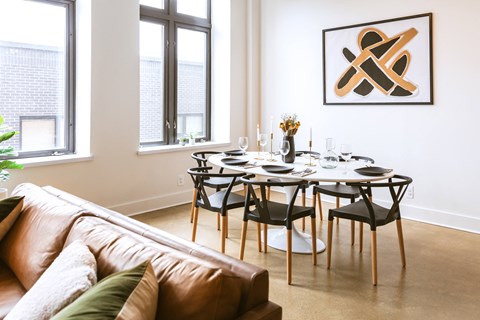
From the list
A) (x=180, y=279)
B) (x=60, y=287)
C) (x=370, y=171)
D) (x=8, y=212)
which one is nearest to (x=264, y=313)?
(x=180, y=279)

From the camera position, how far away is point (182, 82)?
5234 millimetres

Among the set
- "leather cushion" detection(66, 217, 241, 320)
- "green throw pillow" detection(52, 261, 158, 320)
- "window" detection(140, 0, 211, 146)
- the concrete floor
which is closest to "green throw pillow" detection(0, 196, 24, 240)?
"leather cushion" detection(66, 217, 241, 320)

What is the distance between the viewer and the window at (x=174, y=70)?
189 inches

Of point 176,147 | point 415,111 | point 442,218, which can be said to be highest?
point 415,111

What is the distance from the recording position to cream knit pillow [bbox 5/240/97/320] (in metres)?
1.20

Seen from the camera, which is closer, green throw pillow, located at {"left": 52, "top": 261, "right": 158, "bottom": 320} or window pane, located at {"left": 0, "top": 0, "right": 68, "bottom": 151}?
green throw pillow, located at {"left": 52, "top": 261, "right": 158, "bottom": 320}

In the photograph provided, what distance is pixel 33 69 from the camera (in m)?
3.89

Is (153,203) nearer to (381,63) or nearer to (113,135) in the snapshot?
(113,135)

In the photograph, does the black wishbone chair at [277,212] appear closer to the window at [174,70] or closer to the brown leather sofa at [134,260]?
the brown leather sofa at [134,260]

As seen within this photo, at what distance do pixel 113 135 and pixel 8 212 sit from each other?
7.62 feet

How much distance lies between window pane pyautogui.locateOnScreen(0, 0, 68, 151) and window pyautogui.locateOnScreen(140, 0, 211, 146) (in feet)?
3.12

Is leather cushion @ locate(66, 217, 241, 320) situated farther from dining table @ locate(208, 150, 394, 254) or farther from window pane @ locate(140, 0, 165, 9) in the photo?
window pane @ locate(140, 0, 165, 9)

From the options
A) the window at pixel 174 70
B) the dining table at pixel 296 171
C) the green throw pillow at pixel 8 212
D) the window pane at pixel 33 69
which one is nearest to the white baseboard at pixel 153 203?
the window at pixel 174 70

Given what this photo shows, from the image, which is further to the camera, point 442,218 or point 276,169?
point 442,218
